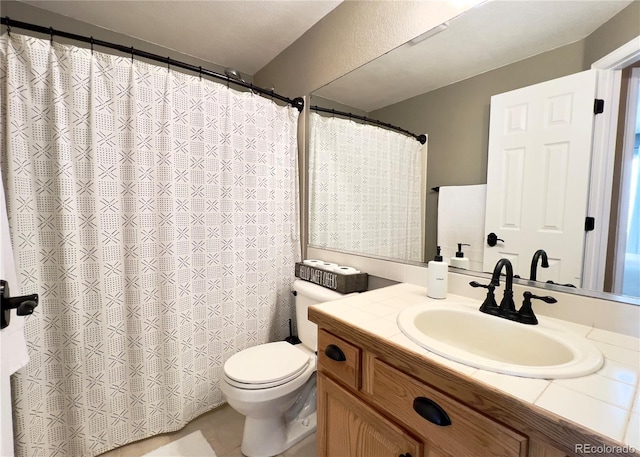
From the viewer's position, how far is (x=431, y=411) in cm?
65

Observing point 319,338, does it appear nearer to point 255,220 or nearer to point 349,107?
point 255,220

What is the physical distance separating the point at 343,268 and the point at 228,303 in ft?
2.39

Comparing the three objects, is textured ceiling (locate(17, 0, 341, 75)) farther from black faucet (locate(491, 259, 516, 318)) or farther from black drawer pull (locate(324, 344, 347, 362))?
black drawer pull (locate(324, 344, 347, 362))

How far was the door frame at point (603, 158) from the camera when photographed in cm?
81

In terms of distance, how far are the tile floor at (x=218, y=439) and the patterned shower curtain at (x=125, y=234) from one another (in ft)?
0.16

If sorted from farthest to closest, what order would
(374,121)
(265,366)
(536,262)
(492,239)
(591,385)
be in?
1. (374,121)
2. (265,366)
3. (492,239)
4. (536,262)
5. (591,385)

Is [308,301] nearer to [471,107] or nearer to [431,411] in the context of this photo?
[431,411]

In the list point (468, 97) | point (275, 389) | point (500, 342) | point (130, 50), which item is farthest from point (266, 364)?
point (130, 50)

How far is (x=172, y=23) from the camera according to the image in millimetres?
1768

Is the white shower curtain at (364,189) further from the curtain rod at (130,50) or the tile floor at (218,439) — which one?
the tile floor at (218,439)

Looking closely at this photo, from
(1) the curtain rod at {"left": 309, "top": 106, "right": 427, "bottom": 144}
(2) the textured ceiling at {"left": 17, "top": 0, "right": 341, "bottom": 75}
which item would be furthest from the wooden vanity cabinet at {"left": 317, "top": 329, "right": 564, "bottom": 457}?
(2) the textured ceiling at {"left": 17, "top": 0, "right": 341, "bottom": 75}

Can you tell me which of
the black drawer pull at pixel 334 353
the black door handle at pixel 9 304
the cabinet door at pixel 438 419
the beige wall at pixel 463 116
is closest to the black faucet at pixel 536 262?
the beige wall at pixel 463 116

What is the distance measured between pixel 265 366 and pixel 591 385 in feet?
3.88

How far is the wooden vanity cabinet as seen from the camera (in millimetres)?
570
